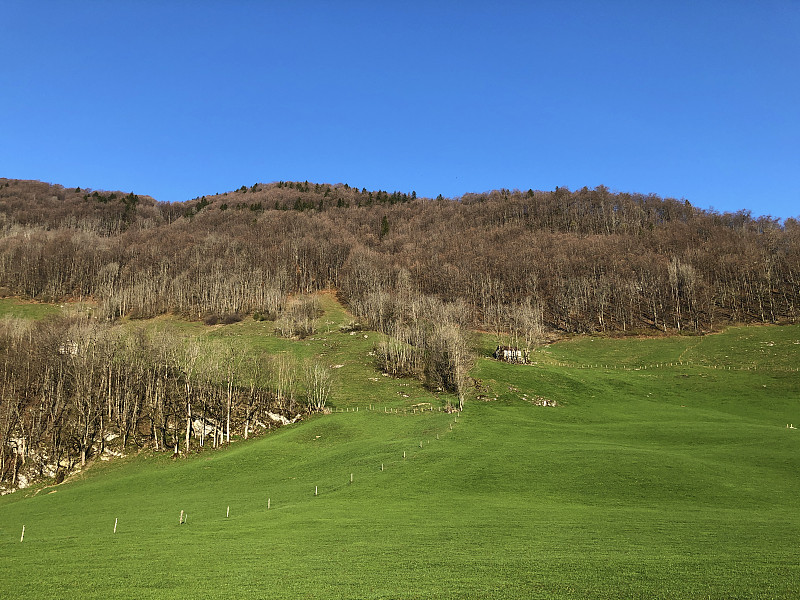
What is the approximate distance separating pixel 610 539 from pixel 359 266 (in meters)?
143

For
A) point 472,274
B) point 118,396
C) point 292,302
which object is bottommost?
point 118,396

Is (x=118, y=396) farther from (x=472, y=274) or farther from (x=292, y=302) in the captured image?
→ (x=472, y=274)

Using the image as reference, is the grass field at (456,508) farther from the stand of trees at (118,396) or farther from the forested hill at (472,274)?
the forested hill at (472,274)

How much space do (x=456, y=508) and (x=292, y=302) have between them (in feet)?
384

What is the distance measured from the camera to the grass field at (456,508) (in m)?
18.0

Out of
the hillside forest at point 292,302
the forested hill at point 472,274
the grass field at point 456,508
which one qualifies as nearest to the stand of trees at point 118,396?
the hillside forest at point 292,302

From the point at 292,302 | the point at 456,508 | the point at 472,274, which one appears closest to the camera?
the point at 456,508

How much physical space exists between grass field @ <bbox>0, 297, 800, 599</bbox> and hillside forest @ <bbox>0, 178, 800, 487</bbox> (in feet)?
28.3

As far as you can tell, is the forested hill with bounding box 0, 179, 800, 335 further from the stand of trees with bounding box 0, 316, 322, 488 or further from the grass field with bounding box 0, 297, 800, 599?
the grass field with bounding box 0, 297, 800, 599

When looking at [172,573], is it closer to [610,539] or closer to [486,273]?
[610,539]

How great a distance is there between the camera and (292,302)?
140250 mm


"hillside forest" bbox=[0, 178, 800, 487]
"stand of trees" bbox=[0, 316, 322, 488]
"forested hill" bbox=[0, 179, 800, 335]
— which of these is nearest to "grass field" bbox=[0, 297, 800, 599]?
"stand of trees" bbox=[0, 316, 322, 488]

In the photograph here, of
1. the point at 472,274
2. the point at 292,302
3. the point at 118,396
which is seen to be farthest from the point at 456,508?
the point at 472,274

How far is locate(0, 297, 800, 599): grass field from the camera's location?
18.0 m
